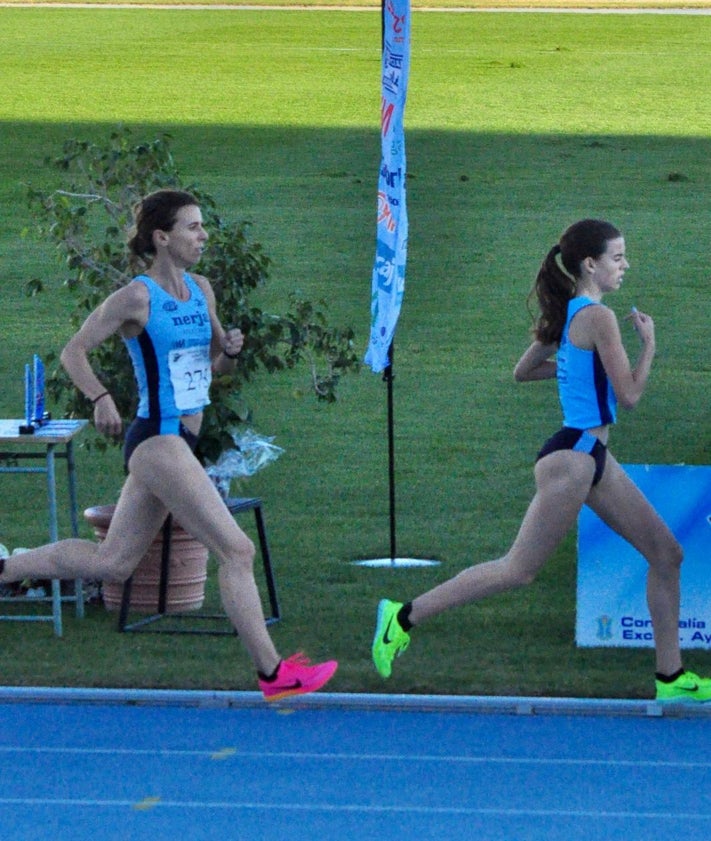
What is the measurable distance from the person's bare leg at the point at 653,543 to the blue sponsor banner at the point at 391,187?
2.52 meters

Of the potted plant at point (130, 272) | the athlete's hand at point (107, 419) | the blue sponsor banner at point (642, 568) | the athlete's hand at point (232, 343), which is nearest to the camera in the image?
the athlete's hand at point (107, 419)

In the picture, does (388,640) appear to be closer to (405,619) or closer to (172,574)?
(405,619)

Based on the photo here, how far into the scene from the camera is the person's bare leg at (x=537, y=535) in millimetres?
7238

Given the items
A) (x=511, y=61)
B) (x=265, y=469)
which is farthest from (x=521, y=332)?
(x=511, y=61)

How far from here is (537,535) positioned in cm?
735

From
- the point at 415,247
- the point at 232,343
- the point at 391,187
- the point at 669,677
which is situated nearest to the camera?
the point at 669,677

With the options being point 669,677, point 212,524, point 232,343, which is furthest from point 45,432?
point 669,677

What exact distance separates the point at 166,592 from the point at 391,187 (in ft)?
6.98

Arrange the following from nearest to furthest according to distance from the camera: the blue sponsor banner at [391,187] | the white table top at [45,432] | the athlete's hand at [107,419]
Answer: the athlete's hand at [107,419], the white table top at [45,432], the blue sponsor banner at [391,187]

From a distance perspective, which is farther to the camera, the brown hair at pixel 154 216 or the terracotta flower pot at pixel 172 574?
the terracotta flower pot at pixel 172 574

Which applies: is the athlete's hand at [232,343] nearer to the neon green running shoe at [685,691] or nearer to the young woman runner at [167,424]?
the young woman runner at [167,424]

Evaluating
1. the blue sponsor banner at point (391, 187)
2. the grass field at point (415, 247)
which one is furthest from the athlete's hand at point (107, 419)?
the blue sponsor banner at point (391, 187)

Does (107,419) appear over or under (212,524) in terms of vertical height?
over

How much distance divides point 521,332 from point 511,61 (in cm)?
2688
